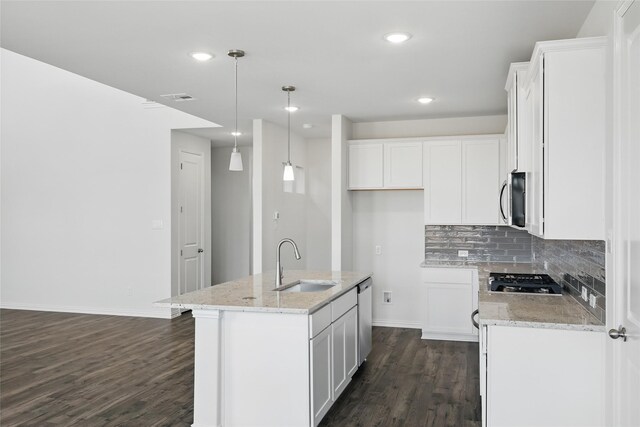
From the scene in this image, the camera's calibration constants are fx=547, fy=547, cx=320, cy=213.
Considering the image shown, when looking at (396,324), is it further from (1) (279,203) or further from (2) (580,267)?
(2) (580,267)

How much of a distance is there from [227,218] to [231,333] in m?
5.46

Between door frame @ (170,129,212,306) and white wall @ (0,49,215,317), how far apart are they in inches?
3.2

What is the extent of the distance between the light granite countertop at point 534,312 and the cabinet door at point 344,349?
103 cm

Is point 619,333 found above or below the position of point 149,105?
below

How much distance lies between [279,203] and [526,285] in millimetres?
3598

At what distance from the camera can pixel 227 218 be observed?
873 cm

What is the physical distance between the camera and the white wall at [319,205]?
7.71m

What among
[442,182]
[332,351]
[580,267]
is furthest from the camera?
[442,182]

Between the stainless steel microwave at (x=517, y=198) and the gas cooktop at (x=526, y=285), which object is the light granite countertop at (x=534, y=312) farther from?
the stainless steel microwave at (x=517, y=198)

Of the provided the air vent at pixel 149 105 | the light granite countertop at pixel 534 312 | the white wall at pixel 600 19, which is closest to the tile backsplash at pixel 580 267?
the light granite countertop at pixel 534 312

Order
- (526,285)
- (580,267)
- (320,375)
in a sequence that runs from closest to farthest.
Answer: (580,267) < (320,375) < (526,285)

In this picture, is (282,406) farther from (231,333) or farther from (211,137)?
(211,137)

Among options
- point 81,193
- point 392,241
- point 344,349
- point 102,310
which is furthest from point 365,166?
point 102,310

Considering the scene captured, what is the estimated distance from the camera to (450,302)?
5844 millimetres
